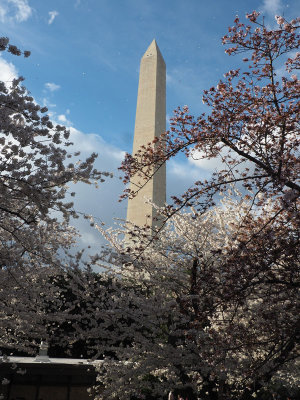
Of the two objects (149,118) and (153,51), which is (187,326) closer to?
(149,118)

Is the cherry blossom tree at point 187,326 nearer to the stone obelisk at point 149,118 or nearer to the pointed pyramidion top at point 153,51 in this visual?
the stone obelisk at point 149,118

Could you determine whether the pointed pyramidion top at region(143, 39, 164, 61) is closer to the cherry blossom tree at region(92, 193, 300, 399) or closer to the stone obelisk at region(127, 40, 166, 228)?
the stone obelisk at region(127, 40, 166, 228)

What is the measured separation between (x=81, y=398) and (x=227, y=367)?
17.1 ft

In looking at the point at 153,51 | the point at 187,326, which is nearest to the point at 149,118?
the point at 153,51

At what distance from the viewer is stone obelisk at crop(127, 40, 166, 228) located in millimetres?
20031

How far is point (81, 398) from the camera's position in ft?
32.8

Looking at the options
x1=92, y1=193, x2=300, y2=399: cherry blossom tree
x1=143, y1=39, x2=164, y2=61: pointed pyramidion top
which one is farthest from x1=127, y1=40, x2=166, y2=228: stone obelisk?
x1=92, y1=193, x2=300, y2=399: cherry blossom tree

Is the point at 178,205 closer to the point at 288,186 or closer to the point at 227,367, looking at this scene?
the point at 288,186

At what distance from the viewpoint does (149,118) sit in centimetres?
2078

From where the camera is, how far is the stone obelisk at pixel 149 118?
2003 centimetres

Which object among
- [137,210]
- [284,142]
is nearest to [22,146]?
[284,142]

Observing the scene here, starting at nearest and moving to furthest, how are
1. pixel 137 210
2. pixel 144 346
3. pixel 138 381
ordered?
1. pixel 144 346
2. pixel 138 381
3. pixel 137 210

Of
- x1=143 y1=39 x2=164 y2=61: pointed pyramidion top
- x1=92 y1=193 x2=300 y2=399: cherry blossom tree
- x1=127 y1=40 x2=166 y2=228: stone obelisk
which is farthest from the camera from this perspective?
x1=143 y1=39 x2=164 y2=61: pointed pyramidion top

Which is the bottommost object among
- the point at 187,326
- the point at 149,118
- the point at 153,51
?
the point at 187,326
